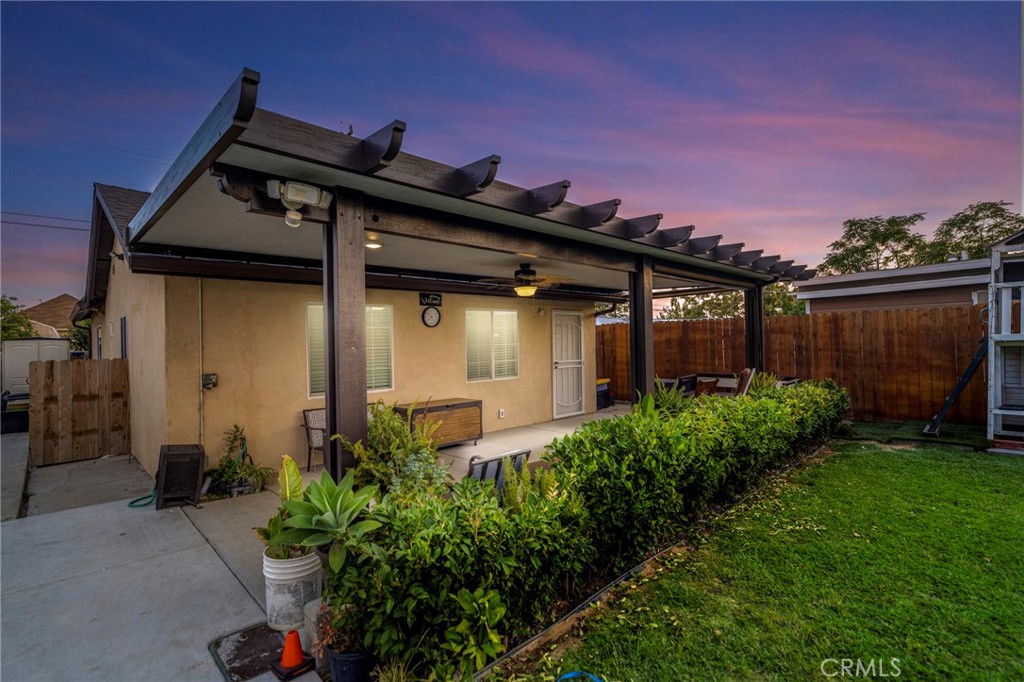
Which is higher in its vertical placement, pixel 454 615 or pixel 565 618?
pixel 454 615

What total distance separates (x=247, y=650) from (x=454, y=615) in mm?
1303

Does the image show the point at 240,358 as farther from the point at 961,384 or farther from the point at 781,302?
the point at 781,302

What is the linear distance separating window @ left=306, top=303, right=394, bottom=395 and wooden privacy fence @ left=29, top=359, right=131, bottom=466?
3.49 metres

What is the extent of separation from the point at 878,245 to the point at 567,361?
18.8 m

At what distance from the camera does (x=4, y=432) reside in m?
9.44

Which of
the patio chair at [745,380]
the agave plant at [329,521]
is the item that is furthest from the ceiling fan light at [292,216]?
the patio chair at [745,380]

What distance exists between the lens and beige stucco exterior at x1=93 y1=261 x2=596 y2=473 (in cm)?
504

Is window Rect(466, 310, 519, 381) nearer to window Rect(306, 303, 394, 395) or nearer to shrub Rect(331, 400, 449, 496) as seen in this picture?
window Rect(306, 303, 394, 395)

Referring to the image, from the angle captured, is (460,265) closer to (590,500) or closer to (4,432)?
(590,500)

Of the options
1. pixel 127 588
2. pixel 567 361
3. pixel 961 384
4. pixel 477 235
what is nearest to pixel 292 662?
pixel 127 588

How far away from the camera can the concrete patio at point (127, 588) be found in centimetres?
235

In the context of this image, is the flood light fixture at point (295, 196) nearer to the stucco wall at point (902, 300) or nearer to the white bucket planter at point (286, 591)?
the white bucket planter at point (286, 591)

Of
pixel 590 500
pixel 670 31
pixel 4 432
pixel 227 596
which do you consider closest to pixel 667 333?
pixel 670 31

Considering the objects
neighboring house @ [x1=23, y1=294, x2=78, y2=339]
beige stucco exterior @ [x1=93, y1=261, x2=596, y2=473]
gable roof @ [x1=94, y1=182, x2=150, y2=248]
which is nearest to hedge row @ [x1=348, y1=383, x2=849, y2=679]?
beige stucco exterior @ [x1=93, y1=261, x2=596, y2=473]
